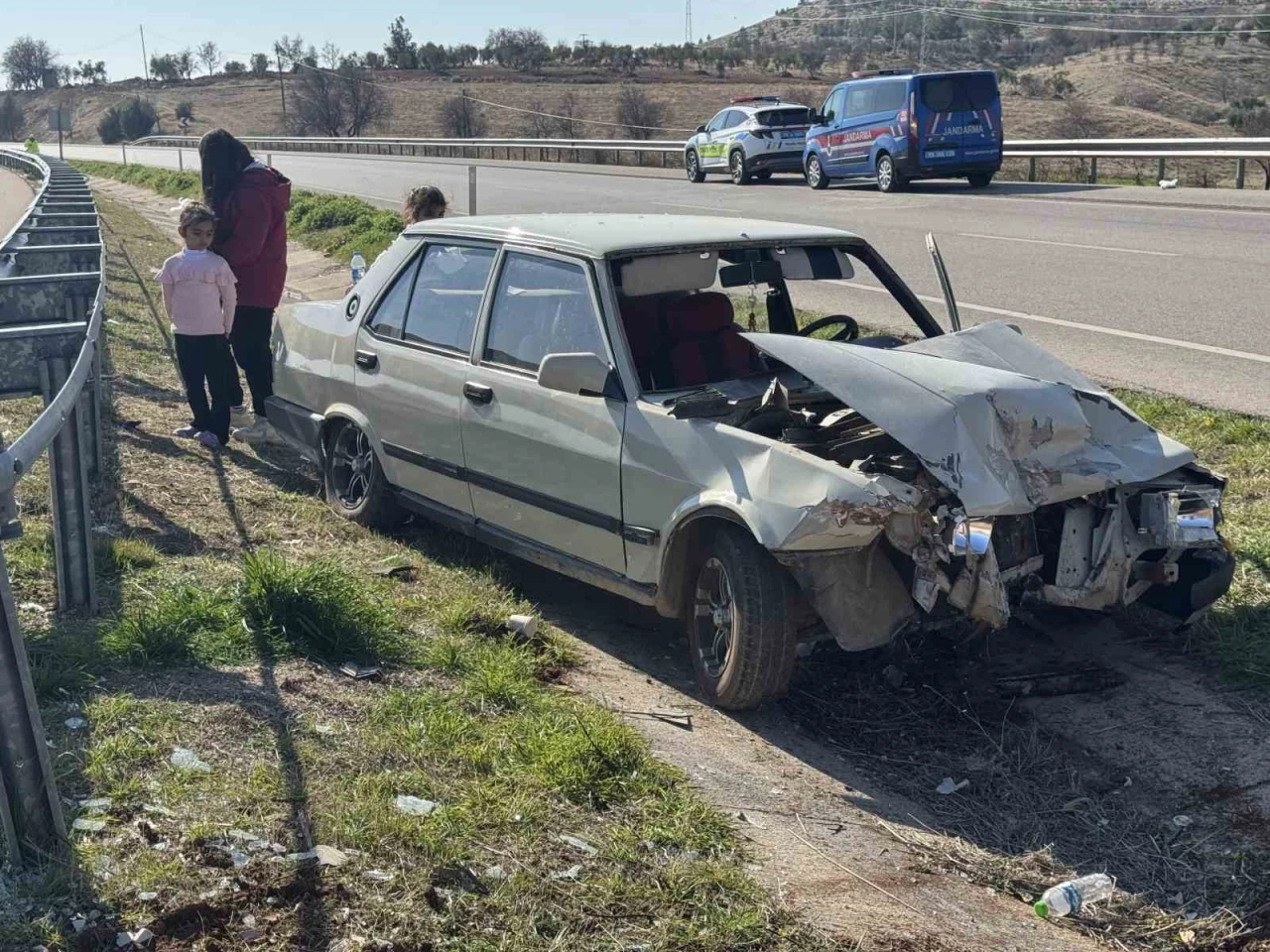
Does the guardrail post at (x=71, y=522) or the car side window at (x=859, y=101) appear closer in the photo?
the guardrail post at (x=71, y=522)

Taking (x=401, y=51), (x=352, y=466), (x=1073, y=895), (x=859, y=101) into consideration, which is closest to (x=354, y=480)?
(x=352, y=466)

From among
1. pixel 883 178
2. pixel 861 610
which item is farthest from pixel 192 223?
pixel 883 178

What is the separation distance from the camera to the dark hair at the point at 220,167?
8.22 meters

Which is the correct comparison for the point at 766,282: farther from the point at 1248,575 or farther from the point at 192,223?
the point at 192,223

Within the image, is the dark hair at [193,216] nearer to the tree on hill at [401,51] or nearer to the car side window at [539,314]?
the car side window at [539,314]

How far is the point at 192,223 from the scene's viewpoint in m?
7.75

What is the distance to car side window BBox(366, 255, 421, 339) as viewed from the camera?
6500 millimetres

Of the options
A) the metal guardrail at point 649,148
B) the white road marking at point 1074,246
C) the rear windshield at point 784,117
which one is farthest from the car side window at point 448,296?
the rear windshield at point 784,117

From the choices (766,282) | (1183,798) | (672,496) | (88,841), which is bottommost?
(1183,798)

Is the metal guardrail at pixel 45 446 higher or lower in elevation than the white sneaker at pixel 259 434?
higher

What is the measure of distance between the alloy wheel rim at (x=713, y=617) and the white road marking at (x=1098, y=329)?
382 cm

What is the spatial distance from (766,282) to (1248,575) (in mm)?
2368

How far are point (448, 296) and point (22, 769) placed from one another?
11.1ft

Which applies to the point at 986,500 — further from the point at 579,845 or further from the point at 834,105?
the point at 834,105
